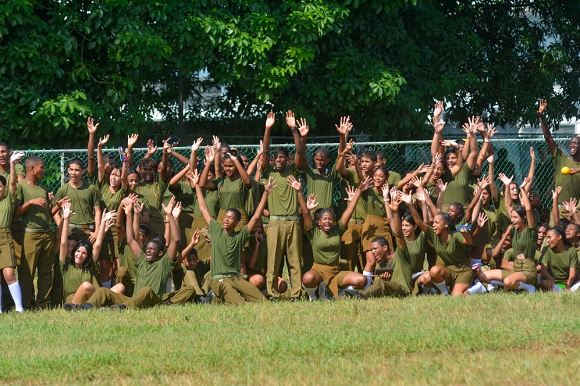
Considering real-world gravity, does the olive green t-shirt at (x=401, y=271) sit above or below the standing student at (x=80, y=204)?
below

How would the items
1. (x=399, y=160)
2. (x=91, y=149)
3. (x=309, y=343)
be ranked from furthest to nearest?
(x=399, y=160), (x=91, y=149), (x=309, y=343)

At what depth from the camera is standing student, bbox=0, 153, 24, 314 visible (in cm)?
1180

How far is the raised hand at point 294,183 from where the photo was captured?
12.3 metres

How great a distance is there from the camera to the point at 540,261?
1284 cm

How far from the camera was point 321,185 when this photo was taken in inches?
509

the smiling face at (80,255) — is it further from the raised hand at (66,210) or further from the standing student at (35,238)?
the standing student at (35,238)

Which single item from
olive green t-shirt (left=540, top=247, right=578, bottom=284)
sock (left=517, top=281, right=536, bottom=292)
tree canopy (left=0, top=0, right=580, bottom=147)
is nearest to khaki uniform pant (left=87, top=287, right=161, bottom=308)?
sock (left=517, top=281, right=536, bottom=292)

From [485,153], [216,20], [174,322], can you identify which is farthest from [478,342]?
[216,20]

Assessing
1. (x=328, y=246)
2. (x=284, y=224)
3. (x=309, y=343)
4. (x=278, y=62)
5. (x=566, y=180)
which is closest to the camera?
(x=309, y=343)

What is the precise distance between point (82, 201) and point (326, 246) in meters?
3.00

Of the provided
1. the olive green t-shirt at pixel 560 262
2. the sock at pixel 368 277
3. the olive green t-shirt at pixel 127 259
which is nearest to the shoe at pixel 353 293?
the sock at pixel 368 277

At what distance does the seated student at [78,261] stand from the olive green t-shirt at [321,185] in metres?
2.48

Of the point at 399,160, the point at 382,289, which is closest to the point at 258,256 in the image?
the point at 382,289

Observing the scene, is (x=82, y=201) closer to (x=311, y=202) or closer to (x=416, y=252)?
(x=311, y=202)
